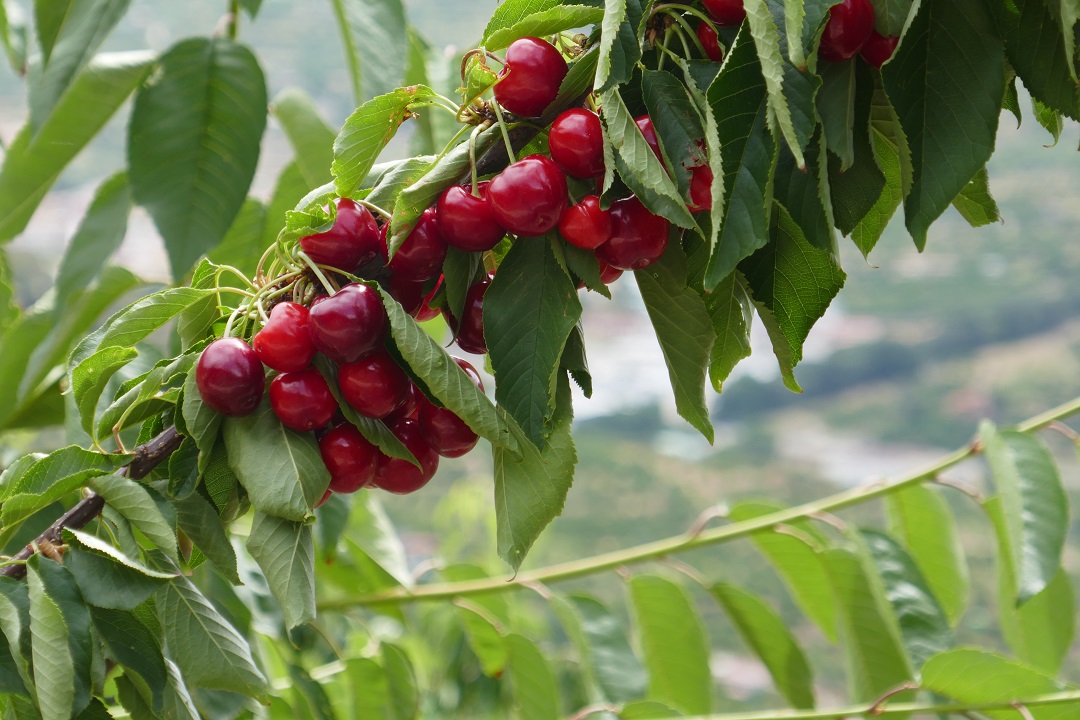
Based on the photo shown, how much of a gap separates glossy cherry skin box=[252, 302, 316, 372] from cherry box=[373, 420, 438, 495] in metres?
0.05

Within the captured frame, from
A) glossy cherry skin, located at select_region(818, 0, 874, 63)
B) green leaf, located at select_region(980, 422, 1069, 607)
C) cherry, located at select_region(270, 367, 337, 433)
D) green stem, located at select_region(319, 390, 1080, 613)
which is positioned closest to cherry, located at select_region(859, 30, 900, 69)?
glossy cherry skin, located at select_region(818, 0, 874, 63)

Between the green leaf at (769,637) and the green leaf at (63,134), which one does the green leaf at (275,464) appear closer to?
the green leaf at (63,134)

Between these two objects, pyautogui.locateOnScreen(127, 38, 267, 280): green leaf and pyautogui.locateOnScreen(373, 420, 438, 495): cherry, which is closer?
pyautogui.locateOnScreen(373, 420, 438, 495): cherry

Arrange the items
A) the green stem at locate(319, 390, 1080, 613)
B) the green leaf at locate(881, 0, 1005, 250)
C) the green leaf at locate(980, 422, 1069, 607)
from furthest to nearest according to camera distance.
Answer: the green stem at locate(319, 390, 1080, 613)
the green leaf at locate(980, 422, 1069, 607)
the green leaf at locate(881, 0, 1005, 250)

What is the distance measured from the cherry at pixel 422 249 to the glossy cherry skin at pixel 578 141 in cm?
5

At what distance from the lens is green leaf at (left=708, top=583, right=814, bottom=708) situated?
792mm

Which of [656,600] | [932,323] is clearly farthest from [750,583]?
[656,600]

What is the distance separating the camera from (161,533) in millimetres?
344

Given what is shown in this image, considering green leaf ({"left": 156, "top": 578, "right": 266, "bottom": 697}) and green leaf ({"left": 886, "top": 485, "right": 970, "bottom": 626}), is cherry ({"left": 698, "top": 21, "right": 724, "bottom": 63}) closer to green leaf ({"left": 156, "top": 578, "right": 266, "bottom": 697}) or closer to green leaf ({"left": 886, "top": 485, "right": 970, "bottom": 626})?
green leaf ({"left": 156, "top": 578, "right": 266, "bottom": 697})

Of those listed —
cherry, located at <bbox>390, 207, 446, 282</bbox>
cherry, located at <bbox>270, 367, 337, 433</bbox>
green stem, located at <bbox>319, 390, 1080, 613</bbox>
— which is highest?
cherry, located at <bbox>390, 207, 446, 282</bbox>

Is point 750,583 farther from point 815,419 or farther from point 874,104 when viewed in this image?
point 874,104

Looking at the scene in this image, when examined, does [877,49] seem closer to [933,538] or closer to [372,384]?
[372,384]

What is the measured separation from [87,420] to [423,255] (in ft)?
0.49

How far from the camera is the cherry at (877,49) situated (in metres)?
0.34
